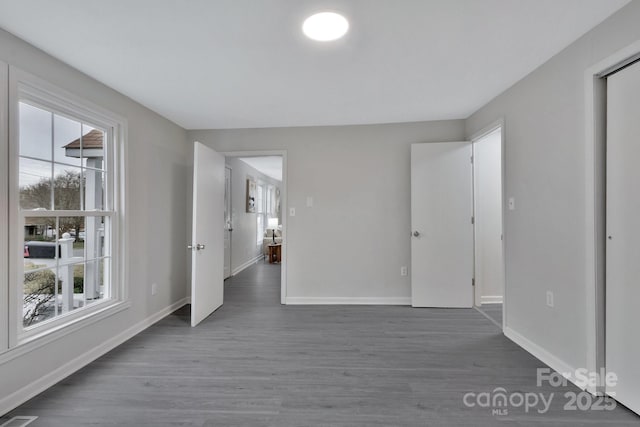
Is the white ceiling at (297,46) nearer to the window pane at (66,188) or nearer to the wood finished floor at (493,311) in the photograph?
the window pane at (66,188)

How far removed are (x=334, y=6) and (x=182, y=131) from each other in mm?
2912

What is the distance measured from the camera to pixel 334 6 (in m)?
1.65

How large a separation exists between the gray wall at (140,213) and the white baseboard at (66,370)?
0.10 ft

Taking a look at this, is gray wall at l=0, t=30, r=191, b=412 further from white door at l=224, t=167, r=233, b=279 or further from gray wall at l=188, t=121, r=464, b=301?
white door at l=224, t=167, r=233, b=279

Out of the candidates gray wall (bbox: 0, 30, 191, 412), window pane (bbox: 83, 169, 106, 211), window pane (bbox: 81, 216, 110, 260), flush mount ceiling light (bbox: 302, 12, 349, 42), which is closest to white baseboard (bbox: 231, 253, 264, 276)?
gray wall (bbox: 0, 30, 191, 412)

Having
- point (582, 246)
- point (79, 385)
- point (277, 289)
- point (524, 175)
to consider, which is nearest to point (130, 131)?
point (79, 385)

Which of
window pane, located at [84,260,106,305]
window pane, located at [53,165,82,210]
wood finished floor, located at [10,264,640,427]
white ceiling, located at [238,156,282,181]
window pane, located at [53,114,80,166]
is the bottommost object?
wood finished floor, located at [10,264,640,427]

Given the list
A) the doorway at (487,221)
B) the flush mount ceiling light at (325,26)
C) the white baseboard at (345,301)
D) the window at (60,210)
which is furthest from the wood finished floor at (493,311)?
the window at (60,210)

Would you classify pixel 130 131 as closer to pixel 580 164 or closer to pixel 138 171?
pixel 138 171

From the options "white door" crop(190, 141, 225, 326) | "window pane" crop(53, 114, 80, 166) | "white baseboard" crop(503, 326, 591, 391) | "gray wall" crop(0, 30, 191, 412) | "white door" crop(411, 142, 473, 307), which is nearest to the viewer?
"gray wall" crop(0, 30, 191, 412)

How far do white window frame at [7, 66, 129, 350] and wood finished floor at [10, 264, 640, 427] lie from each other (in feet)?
1.28

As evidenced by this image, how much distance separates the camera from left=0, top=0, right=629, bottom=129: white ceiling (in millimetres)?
1649

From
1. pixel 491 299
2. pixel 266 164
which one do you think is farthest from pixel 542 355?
pixel 266 164

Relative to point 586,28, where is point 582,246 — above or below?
below
